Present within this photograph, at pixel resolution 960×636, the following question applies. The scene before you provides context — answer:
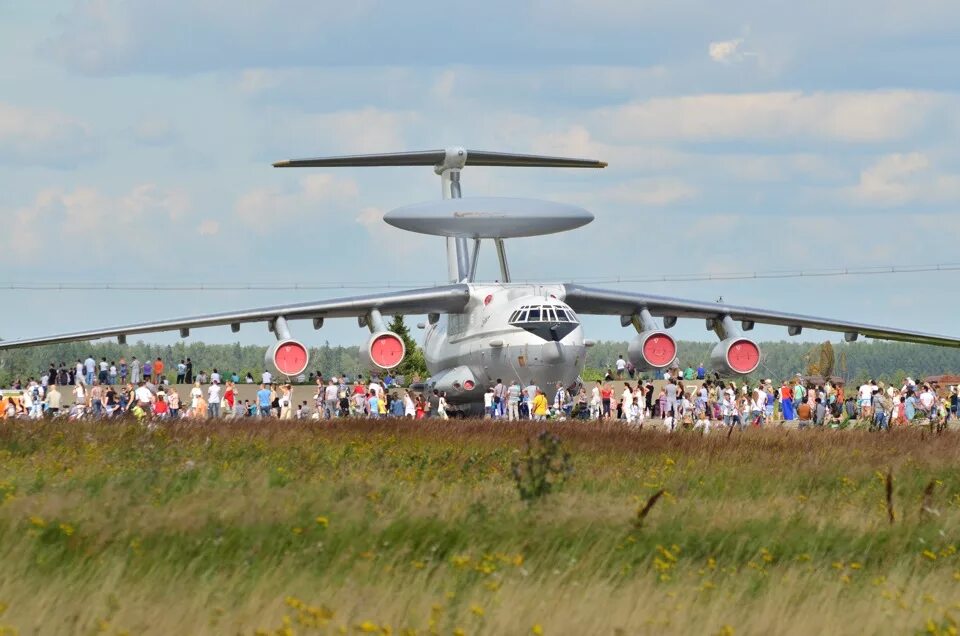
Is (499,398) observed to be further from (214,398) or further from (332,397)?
(214,398)

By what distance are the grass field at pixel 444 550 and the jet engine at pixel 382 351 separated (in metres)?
18.6

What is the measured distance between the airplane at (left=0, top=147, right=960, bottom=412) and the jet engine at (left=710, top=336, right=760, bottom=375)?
24 mm

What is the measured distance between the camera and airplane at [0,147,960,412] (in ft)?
114

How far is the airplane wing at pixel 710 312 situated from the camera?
124 ft

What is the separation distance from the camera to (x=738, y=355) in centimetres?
3700

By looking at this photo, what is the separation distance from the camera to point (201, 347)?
190 metres

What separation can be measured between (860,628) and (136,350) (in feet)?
452

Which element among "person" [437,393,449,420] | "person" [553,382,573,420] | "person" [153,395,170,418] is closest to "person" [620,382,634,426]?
"person" [553,382,573,420]

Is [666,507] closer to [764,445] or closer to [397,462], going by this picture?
[397,462]

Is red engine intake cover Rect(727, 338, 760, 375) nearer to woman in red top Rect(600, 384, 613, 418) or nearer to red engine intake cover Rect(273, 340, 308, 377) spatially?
woman in red top Rect(600, 384, 613, 418)

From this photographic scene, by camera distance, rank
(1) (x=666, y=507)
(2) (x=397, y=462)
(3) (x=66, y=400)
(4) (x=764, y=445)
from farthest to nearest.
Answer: (3) (x=66, y=400) → (4) (x=764, y=445) → (2) (x=397, y=462) → (1) (x=666, y=507)

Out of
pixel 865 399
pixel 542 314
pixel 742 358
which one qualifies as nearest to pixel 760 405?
pixel 742 358

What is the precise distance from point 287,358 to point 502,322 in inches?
197

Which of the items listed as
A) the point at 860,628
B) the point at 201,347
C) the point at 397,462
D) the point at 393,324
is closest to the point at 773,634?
the point at 860,628
